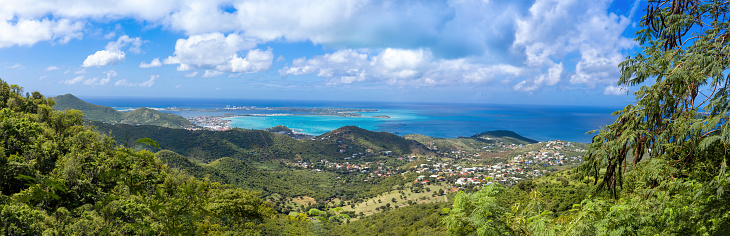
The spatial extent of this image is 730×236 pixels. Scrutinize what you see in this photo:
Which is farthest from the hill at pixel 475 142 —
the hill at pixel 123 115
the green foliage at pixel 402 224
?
the hill at pixel 123 115

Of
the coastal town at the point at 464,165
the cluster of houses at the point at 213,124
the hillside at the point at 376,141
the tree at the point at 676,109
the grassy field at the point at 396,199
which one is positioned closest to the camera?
the tree at the point at 676,109

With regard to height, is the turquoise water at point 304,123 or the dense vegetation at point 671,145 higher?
the dense vegetation at point 671,145

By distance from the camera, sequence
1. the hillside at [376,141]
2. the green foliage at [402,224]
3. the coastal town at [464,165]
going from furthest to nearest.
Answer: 1. the hillside at [376,141]
2. the coastal town at [464,165]
3. the green foliage at [402,224]

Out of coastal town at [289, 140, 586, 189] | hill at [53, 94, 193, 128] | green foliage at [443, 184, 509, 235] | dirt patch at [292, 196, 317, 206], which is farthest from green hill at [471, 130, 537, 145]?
hill at [53, 94, 193, 128]

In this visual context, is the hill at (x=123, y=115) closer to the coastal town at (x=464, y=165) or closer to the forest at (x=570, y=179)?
the coastal town at (x=464, y=165)

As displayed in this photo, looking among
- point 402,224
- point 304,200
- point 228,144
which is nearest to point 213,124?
point 228,144

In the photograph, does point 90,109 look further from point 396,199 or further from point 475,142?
point 475,142

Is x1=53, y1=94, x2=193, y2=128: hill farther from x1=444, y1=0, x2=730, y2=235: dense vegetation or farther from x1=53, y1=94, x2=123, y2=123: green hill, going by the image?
x1=444, y1=0, x2=730, y2=235: dense vegetation
